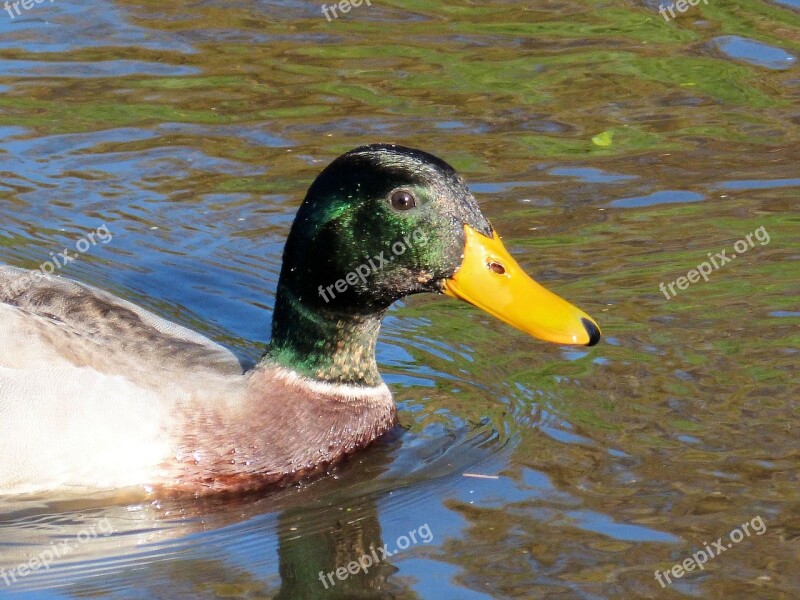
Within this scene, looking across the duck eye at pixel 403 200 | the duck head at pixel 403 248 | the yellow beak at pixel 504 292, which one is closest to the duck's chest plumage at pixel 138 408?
the duck head at pixel 403 248

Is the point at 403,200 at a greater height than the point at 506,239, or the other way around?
the point at 403,200

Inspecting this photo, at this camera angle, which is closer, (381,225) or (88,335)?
(381,225)

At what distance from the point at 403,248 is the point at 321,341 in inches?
25.5

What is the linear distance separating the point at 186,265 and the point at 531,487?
295 centimetres

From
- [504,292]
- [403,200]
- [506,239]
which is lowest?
[506,239]

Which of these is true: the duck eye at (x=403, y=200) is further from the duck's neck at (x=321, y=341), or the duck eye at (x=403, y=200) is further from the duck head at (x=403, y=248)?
the duck's neck at (x=321, y=341)

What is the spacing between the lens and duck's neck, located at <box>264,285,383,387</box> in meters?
6.56

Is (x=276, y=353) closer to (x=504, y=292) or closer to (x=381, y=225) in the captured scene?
(x=381, y=225)

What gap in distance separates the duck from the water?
0.17 m

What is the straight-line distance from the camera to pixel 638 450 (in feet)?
21.0

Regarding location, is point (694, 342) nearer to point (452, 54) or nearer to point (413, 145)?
point (413, 145)

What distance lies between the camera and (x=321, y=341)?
6.65 meters

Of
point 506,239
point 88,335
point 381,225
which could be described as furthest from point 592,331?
point 506,239

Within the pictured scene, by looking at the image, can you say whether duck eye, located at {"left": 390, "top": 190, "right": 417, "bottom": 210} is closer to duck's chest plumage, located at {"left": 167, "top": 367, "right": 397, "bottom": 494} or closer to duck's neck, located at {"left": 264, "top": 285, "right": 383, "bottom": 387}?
duck's neck, located at {"left": 264, "top": 285, "right": 383, "bottom": 387}
